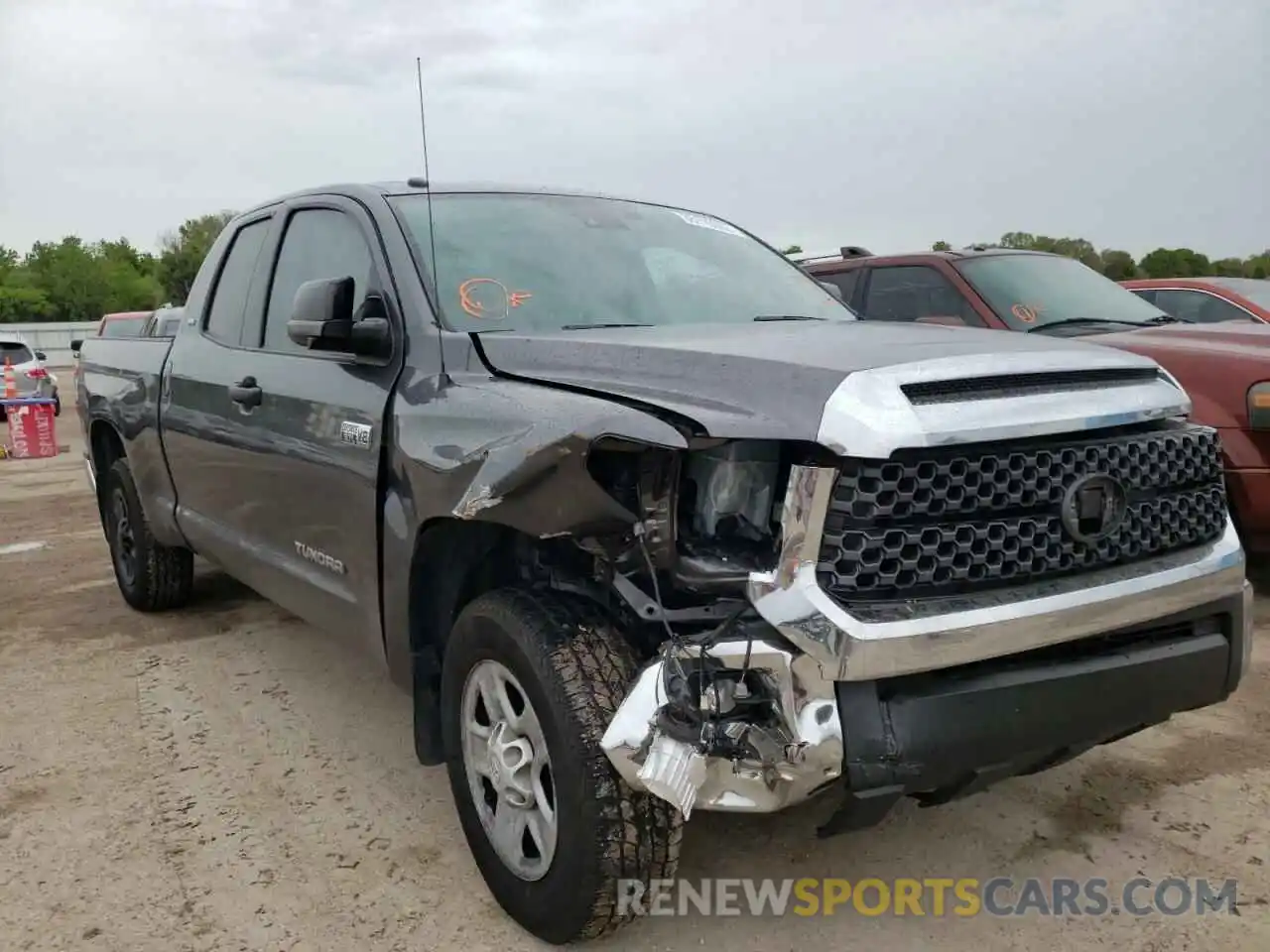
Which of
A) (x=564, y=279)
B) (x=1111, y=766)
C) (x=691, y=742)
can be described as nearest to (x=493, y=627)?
(x=691, y=742)

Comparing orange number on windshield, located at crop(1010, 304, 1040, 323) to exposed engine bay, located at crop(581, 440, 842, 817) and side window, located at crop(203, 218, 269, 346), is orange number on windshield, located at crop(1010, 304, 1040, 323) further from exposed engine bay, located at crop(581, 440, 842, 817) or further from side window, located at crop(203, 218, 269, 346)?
exposed engine bay, located at crop(581, 440, 842, 817)

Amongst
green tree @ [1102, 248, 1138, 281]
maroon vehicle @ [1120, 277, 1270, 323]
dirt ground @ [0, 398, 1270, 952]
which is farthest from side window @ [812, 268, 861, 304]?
green tree @ [1102, 248, 1138, 281]

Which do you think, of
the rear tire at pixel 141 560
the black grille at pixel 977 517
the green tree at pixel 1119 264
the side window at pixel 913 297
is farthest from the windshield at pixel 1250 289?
the green tree at pixel 1119 264

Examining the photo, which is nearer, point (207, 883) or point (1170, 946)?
point (1170, 946)

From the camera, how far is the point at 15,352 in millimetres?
17938

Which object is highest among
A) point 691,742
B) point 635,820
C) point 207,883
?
point 691,742

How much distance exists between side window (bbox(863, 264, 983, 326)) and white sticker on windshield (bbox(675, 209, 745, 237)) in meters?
2.18

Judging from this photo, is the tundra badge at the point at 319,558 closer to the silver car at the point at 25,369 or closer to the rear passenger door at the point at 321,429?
the rear passenger door at the point at 321,429

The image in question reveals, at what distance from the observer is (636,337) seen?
280 cm

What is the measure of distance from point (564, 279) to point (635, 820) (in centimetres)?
168

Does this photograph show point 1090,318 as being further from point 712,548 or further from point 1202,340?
point 712,548

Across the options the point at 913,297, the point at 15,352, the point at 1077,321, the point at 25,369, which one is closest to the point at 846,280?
the point at 913,297

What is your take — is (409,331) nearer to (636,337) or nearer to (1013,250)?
(636,337)

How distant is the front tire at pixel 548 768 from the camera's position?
7.52 feet
